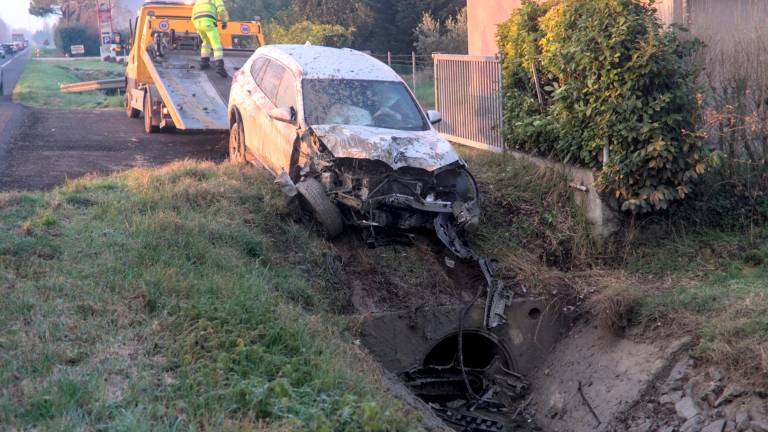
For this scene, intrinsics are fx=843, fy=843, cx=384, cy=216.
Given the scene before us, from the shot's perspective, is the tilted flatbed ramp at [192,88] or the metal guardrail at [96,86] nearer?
the tilted flatbed ramp at [192,88]

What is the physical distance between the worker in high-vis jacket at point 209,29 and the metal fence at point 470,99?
3.96 metres

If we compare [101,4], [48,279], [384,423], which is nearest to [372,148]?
[48,279]

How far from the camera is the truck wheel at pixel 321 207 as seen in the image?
927cm

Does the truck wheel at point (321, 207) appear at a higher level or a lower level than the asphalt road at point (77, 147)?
lower

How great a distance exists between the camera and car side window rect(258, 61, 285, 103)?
10.8 m

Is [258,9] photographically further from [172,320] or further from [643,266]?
[172,320]

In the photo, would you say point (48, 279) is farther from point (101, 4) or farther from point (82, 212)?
point (101, 4)

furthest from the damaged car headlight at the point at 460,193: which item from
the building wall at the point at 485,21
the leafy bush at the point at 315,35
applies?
the leafy bush at the point at 315,35

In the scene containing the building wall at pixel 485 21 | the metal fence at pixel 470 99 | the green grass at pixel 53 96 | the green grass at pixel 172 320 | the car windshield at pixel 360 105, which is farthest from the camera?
the green grass at pixel 53 96

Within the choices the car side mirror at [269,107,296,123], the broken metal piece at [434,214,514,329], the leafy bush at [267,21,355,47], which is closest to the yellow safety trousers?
the car side mirror at [269,107,296,123]

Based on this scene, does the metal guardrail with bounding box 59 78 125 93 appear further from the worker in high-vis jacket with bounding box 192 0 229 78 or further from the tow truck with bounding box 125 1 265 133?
the worker in high-vis jacket with bounding box 192 0 229 78

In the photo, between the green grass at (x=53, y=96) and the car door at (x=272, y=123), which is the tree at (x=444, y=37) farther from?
the car door at (x=272, y=123)

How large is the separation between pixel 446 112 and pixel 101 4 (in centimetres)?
3521

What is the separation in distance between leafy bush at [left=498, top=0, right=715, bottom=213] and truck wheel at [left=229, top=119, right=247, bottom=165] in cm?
429
